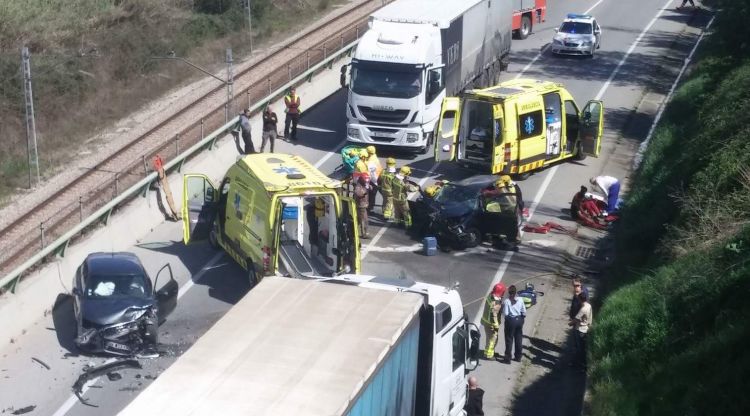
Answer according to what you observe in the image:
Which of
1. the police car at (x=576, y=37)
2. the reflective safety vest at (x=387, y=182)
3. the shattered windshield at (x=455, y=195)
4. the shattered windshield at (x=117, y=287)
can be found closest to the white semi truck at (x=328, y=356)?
the shattered windshield at (x=117, y=287)

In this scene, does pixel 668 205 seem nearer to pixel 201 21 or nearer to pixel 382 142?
pixel 382 142

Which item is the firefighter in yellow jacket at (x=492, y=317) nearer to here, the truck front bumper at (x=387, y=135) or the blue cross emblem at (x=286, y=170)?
the blue cross emblem at (x=286, y=170)

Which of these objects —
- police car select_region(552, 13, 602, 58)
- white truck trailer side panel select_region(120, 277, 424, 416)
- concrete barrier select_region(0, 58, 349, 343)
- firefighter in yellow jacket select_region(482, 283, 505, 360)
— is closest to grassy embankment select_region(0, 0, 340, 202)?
concrete barrier select_region(0, 58, 349, 343)

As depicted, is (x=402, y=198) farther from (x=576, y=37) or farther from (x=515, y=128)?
(x=576, y=37)

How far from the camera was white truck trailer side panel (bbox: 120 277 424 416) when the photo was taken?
1105 centimetres

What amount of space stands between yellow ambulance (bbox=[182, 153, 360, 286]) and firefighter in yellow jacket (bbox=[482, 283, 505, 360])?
2.73 metres

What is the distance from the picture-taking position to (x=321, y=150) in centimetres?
3102

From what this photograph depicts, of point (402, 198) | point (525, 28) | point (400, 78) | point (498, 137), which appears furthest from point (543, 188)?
point (525, 28)

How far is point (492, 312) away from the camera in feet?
62.0

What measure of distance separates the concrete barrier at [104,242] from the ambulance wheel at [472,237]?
6909 mm

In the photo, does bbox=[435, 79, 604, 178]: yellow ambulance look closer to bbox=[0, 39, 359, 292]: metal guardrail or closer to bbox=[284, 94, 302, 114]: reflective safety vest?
bbox=[284, 94, 302, 114]: reflective safety vest

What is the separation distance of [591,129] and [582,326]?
1146cm

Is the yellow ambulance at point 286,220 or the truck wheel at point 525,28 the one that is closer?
the yellow ambulance at point 286,220

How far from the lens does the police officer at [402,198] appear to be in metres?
25.0
